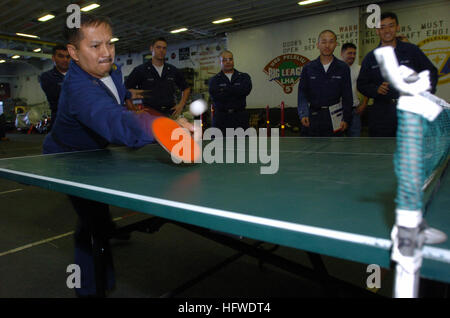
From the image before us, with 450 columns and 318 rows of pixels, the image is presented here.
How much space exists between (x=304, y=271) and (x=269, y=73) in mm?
10869

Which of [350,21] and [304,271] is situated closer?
[304,271]

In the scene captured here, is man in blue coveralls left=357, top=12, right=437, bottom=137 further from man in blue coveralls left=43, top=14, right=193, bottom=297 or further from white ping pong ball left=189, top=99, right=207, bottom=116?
man in blue coveralls left=43, top=14, right=193, bottom=297

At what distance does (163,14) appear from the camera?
1040 cm

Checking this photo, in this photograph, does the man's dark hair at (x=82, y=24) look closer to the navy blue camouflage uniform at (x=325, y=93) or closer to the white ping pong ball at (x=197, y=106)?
the white ping pong ball at (x=197, y=106)

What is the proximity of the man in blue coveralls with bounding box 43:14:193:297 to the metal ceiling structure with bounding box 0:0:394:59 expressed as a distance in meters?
8.53

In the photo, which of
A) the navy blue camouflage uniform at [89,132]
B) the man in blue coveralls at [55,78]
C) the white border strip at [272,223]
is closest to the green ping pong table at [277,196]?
the white border strip at [272,223]

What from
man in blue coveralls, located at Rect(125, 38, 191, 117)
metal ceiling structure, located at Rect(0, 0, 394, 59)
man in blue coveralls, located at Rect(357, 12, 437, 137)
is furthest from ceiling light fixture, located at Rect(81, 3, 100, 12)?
man in blue coveralls, located at Rect(357, 12, 437, 137)

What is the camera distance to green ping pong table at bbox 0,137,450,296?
0.59m

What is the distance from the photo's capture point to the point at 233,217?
715 millimetres

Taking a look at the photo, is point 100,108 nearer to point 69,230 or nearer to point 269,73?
point 69,230

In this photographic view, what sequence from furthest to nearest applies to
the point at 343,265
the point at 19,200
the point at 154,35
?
the point at 154,35 < the point at 19,200 < the point at 343,265

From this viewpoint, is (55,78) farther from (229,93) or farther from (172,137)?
(172,137)

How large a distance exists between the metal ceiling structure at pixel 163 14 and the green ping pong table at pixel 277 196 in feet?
29.7

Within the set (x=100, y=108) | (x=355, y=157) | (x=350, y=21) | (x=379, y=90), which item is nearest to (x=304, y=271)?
(x=355, y=157)
